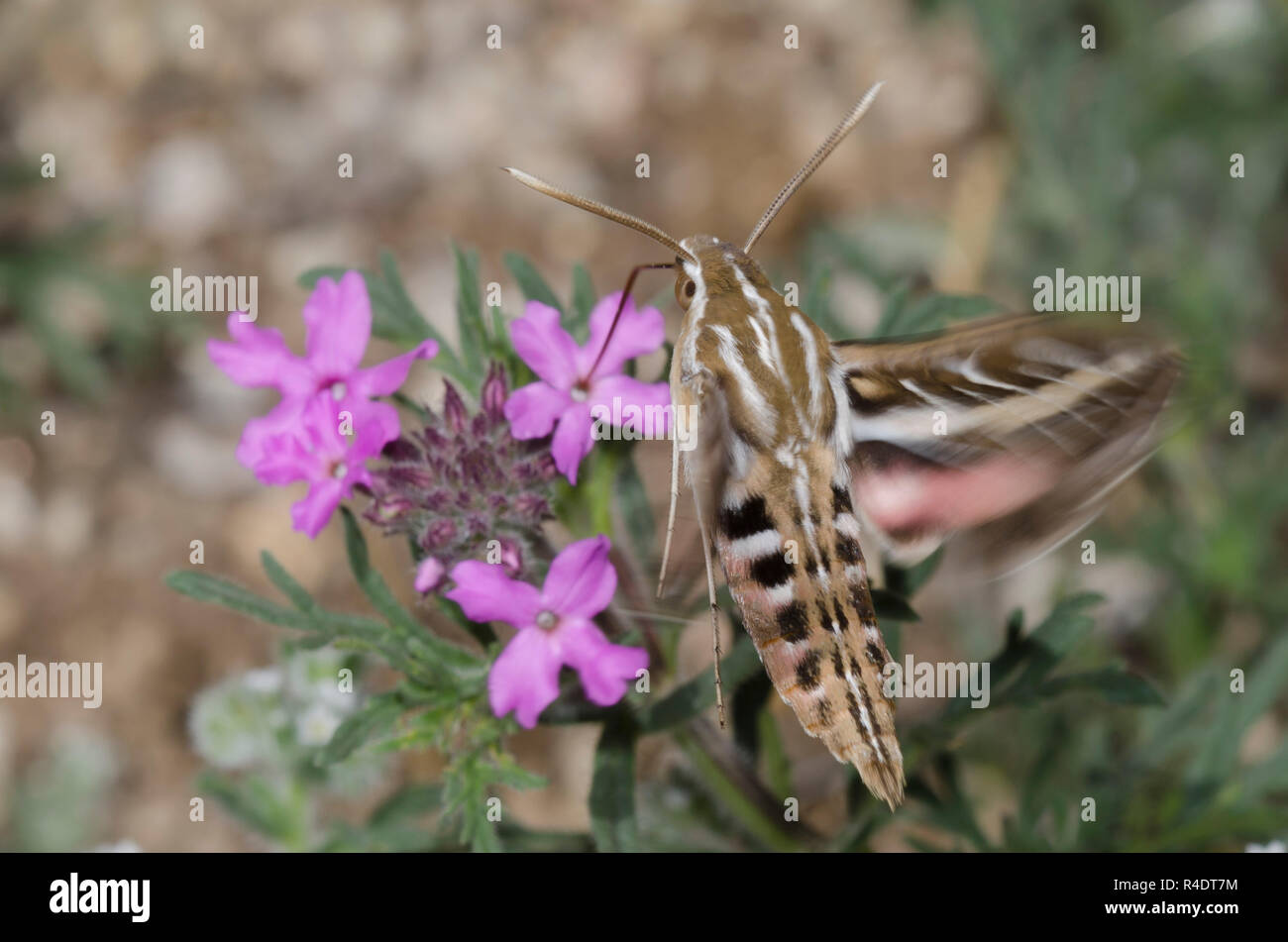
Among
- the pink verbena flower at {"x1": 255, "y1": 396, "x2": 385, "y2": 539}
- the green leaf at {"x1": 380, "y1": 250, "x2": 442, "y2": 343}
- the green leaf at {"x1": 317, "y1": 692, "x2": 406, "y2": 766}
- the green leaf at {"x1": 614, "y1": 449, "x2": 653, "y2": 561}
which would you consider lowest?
the green leaf at {"x1": 317, "y1": 692, "x2": 406, "y2": 766}

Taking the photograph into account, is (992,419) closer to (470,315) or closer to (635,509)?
(635,509)

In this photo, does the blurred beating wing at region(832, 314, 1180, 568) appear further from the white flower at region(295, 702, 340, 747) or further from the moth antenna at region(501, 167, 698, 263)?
the white flower at region(295, 702, 340, 747)

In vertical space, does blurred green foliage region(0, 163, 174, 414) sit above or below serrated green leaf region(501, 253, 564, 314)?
above

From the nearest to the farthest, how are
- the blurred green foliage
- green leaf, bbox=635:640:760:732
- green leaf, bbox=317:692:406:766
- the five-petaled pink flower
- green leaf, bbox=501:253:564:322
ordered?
the five-petaled pink flower → green leaf, bbox=317:692:406:766 → green leaf, bbox=635:640:760:732 → green leaf, bbox=501:253:564:322 → the blurred green foliage

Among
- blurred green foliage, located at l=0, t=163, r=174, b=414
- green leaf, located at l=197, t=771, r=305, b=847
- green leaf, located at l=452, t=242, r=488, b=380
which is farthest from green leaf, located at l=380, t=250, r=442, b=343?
blurred green foliage, located at l=0, t=163, r=174, b=414

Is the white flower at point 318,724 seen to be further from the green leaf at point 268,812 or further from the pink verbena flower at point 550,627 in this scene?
the pink verbena flower at point 550,627

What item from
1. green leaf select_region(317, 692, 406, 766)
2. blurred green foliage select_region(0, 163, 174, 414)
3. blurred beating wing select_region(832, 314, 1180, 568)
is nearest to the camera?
blurred beating wing select_region(832, 314, 1180, 568)

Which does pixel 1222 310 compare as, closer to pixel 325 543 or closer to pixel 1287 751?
pixel 1287 751
